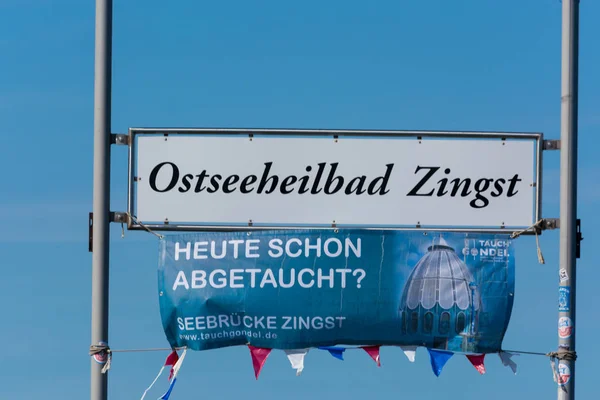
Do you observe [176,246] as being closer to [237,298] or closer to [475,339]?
[237,298]

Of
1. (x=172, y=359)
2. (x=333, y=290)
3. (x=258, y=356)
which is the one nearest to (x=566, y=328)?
(x=333, y=290)

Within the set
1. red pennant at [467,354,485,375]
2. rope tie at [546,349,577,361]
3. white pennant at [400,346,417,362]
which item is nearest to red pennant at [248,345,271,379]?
white pennant at [400,346,417,362]

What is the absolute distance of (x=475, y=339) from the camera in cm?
1073

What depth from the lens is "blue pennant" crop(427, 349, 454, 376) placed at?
10.7 metres

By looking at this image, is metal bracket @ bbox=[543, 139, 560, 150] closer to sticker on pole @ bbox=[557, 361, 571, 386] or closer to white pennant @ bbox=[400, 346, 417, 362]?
sticker on pole @ bbox=[557, 361, 571, 386]

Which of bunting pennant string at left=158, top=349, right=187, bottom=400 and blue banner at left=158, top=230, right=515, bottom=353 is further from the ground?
blue banner at left=158, top=230, right=515, bottom=353

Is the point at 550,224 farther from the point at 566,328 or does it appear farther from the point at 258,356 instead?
the point at 258,356

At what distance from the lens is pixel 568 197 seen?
10688 mm

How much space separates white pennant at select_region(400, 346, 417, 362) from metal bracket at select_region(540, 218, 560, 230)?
1720 millimetres

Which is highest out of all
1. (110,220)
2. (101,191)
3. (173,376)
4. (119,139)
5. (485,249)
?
(119,139)

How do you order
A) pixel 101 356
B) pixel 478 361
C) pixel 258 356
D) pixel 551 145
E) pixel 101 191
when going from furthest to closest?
pixel 551 145 < pixel 478 361 < pixel 258 356 < pixel 101 191 < pixel 101 356

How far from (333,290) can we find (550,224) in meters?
2.19

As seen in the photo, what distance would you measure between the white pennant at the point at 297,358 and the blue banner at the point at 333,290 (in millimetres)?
60

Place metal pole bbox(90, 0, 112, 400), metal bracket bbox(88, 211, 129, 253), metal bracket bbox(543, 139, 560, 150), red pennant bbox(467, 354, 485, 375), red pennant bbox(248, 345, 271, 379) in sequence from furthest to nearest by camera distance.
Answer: metal bracket bbox(543, 139, 560, 150) < red pennant bbox(467, 354, 485, 375) < red pennant bbox(248, 345, 271, 379) < metal bracket bbox(88, 211, 129, 253) < metal pole bbox(90, 0, 112, 400)
